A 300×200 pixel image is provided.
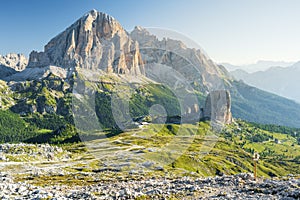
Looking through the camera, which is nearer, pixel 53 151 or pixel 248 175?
pixel 248 175

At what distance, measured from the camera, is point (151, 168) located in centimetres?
14200

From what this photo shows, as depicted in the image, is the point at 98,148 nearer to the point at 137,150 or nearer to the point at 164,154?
the point at 137,150

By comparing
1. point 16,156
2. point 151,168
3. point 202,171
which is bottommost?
point 202,171

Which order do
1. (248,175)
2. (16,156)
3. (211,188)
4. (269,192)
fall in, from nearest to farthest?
1. (269,192)
2. (211,188)
3. (248,175)
4. (16,156)

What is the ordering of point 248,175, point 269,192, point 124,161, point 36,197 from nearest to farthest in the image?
point 269,192 → point 36,197 → point 248,175 → point 124,161

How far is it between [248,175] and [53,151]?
463 feet

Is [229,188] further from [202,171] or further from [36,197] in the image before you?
[202,171]

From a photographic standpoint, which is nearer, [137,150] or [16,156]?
[16,156]

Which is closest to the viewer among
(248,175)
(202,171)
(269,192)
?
(269,192)

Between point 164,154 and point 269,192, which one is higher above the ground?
point 269,192

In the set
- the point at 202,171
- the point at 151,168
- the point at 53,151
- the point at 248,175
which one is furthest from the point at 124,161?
the point at 248,175

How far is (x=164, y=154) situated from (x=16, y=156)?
8597 cm

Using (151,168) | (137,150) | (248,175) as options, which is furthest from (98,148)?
(248,175)

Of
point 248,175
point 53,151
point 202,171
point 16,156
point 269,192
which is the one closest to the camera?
point 269,192
